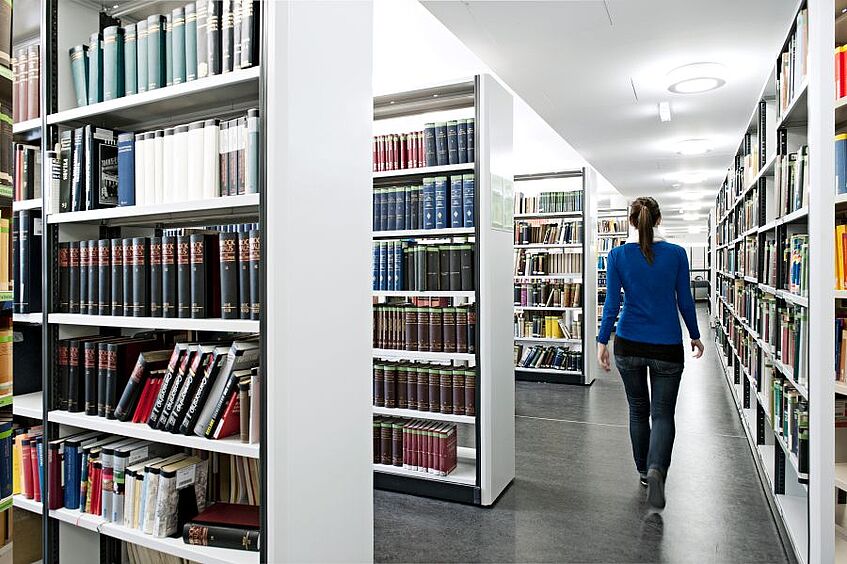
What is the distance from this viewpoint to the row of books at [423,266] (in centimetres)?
330

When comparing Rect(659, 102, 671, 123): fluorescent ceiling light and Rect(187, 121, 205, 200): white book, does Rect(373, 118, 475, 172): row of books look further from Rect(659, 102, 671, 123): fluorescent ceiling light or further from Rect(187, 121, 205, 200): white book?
Rect(659, 102, 671, 123): fluorescent ceiling light

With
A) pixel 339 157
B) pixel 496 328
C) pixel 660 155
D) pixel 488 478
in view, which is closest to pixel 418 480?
pixel 488 478

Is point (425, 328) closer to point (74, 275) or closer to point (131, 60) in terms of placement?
point (74, 275)

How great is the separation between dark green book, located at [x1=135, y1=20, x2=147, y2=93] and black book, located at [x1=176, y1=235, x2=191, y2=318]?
591 millimetres

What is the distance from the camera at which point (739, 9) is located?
3805 millimetres

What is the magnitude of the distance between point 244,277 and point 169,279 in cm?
36

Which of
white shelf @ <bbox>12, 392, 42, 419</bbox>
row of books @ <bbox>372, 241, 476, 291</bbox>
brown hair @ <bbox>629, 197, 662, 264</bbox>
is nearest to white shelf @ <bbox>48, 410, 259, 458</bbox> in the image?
white shelf @ <bbox>12, 392, 42, 419</bbox>

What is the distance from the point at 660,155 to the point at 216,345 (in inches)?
332

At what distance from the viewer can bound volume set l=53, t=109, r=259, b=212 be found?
5.70 feet

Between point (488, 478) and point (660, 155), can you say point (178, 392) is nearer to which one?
point (488, 478)

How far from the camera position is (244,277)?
5.54 feet

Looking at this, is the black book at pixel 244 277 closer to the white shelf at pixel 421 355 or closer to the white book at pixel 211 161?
the white book at pixel 211 161

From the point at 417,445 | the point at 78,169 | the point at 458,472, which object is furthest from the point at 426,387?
the point at 78,169

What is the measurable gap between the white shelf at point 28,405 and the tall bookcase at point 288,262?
0.02m
